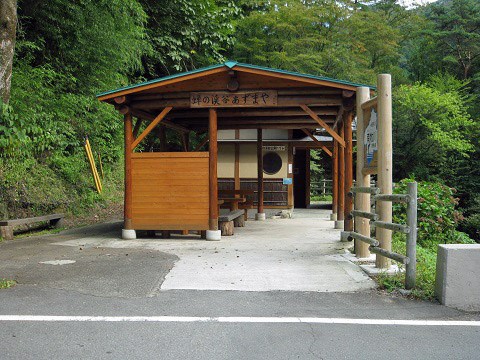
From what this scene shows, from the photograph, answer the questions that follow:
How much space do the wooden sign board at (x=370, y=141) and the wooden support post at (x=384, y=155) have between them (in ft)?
0.77

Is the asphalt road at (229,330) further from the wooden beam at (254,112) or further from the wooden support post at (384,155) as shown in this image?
the wooden beam at (254,112)

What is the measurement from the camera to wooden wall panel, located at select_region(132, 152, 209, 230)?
9898 mm

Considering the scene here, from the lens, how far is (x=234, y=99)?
32.0 ft

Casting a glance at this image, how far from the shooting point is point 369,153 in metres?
7.14

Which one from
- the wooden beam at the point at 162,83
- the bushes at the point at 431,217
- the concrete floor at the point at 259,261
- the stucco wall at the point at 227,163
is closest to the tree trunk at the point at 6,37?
the wooden beam at the point at 162,83

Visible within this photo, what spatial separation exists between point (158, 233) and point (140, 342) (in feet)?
24.0

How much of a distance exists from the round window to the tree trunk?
9987 millimetres

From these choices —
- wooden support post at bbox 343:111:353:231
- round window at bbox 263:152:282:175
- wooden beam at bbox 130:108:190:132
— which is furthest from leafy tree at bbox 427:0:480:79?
wooden support post at bbox 343:111:353:231

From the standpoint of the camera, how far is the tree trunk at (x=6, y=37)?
9.18 metres

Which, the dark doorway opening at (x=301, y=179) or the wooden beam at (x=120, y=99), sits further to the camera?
the dark doorway opening at (x=301, y=179)

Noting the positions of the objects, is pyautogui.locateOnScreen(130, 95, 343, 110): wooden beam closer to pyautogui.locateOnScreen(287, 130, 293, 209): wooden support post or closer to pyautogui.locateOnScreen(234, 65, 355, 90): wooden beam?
pyautogui.locateOnScreen(234, 65, 355, 90): wooden beam

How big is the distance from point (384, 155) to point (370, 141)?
0.59 m

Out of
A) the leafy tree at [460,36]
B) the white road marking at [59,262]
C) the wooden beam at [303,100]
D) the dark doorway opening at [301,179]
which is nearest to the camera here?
the white road marking at [59,262]

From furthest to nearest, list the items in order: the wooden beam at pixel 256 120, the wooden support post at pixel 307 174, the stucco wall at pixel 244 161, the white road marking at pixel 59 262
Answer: the wooden support post at pixel 307 174
the stucco wall at pixel 244 161
the wooden beam at pixel 256 120
the white road marking at pixel 59 262
